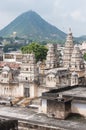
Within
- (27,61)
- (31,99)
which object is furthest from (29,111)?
(27,61)

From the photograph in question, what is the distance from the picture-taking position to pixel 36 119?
26812 mm

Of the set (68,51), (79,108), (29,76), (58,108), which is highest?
(68,51)

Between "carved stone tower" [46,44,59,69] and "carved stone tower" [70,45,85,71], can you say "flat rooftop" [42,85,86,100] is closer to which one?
"carved stone tower" [70,45,85,71]

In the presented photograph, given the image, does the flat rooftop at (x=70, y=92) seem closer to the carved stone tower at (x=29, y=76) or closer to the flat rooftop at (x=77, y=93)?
the flat rooftop at (x=77, y=93)

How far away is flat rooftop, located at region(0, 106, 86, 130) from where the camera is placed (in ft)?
81.6

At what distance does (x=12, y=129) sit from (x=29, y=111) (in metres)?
A: 9.37

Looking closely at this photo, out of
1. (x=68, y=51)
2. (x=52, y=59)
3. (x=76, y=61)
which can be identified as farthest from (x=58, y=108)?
(x=68, y=51)

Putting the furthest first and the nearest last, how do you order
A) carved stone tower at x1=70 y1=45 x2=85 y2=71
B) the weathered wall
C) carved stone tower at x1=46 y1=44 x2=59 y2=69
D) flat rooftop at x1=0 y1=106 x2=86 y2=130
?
carved stone tower at x1=46 y1=44 x2=59 y2=69, carved stone tower at x1=70 y1=45 x2=85 y2=71, the weathered wall, flat rooftop at x1=0 y1=106 x2=86 y2=130

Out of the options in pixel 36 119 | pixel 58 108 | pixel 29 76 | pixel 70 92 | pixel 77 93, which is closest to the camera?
pixel 58 108

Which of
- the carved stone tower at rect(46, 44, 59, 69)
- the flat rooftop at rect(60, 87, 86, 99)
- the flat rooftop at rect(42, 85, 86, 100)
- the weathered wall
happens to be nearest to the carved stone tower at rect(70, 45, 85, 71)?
the carved stone tower at rect(46, 44, 59, 69)

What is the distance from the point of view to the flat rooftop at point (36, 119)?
81.6 ft

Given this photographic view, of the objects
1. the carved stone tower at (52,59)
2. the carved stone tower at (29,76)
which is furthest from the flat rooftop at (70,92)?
the carved stone tower at (52,59)

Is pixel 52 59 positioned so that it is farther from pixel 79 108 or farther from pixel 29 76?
pixel 79 108

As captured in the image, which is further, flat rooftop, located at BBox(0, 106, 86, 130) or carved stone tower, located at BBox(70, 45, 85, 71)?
carved stone tower, located at BBox(70, 45, 85, 71)
